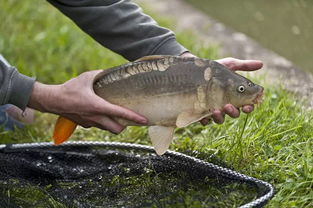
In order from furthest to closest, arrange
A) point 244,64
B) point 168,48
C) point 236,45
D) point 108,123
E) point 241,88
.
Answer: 1. point 236,45
2. point 168,48
3. point 244,64
4. point 108,123
5. point 241,88

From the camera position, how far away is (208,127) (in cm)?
307

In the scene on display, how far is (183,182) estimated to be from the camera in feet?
7.73

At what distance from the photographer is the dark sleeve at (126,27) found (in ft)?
8.94

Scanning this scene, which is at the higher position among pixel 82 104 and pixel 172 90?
pixel 172 90

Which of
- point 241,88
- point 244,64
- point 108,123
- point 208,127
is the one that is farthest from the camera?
point 208,127

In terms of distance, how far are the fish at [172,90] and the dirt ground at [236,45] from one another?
3.28ft

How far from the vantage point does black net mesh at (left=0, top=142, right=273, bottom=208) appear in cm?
222

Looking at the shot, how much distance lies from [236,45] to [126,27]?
1.82 m

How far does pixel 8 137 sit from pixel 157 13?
250 centimetres

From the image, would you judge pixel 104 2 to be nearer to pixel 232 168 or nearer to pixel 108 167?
pixel 108 167

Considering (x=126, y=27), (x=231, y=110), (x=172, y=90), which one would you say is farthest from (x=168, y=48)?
(x=231, y=110)

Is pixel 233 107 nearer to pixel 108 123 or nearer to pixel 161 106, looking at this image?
pixel 161 106

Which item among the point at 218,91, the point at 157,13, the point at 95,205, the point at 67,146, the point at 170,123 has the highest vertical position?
the point at 218,91

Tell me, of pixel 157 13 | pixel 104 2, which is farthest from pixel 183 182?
pixel 157 13
